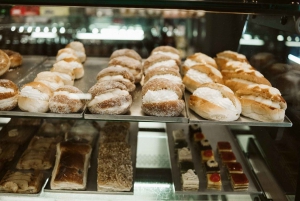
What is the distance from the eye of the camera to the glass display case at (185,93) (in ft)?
6.55

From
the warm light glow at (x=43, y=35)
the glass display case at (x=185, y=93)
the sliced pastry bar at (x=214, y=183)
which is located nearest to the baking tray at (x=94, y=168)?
the glass display case at (x=185, y=93)

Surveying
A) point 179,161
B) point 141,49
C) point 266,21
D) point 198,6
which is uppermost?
point 198,6

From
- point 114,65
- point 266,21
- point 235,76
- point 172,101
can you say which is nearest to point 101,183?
point 172,101

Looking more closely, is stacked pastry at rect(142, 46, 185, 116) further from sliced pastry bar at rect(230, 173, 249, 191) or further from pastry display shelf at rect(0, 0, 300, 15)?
sliced pastry bar at rect(230, 173, 249, 191)

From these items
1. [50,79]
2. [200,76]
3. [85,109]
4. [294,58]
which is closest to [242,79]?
[200,76]

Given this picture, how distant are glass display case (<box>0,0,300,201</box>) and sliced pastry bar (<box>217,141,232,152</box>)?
0.07 m

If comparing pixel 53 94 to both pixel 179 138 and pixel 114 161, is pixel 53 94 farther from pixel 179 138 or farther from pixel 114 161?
pixel 179 138

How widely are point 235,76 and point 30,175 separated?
1.47m

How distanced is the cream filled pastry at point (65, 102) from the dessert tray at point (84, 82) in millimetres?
28

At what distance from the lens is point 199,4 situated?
1.88m

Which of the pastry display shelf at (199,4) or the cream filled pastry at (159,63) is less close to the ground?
the pastry display shelf at (199,4)

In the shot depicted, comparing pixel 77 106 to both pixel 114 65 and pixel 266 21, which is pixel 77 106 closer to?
pixel 114 65

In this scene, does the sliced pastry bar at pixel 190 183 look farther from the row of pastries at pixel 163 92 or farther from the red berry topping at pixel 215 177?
the row of pastries at pixel 163 92

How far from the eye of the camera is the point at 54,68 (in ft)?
8.55
